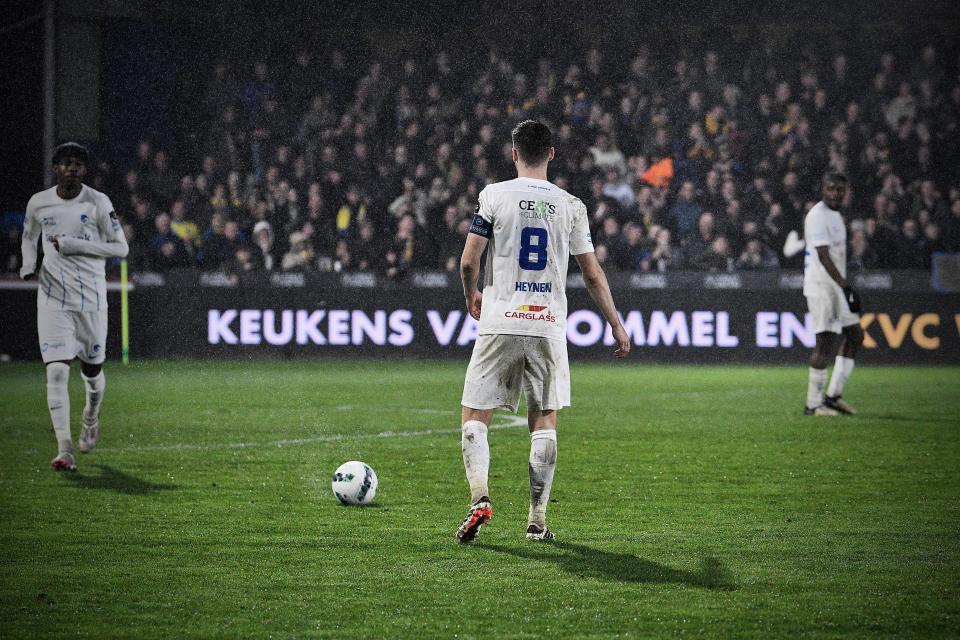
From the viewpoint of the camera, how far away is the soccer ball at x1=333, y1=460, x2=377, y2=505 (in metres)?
7.32

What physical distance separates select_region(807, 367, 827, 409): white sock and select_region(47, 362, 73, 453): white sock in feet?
22.9

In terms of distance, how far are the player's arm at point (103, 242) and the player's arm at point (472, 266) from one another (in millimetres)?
3599

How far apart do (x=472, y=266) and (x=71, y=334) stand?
4037 mm

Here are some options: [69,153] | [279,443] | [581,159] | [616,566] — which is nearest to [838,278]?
[279,443]

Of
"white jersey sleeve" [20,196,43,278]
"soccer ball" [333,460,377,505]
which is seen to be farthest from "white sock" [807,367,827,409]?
"white jersey sleeve" [20,196,43,278]

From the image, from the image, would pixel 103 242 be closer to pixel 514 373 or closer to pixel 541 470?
pixel 514 373

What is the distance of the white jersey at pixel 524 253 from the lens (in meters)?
6.19

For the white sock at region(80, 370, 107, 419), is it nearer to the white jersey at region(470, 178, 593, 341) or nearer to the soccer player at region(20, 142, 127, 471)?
the soccer player at region(20, 142, 127, 471)

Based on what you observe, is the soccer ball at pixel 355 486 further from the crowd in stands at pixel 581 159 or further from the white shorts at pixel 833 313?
the crowd in stands at pixel 581 159

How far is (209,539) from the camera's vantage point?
20.7 feet

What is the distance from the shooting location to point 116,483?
8242 millimetres

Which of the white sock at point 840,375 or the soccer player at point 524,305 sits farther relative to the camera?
the white sock at point 840,375

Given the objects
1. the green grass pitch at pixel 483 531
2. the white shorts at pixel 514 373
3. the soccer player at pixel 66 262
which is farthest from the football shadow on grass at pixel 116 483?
the white shorts at pixel 514 373

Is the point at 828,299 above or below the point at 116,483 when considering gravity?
above
